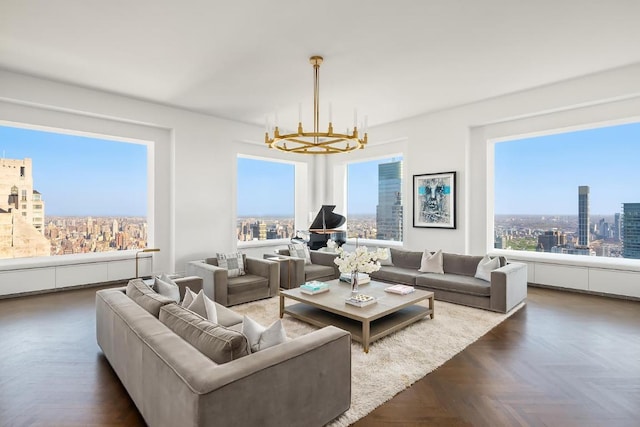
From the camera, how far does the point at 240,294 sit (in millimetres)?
4719

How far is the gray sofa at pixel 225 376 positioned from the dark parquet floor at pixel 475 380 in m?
0.40

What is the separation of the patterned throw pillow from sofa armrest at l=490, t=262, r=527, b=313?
12.4ft

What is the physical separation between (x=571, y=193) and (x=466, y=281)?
2818mm

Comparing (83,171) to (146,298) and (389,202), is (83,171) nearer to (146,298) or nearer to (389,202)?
(146,298)

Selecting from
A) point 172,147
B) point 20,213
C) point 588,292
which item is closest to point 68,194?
point 20,213

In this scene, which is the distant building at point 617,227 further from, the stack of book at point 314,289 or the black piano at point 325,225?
the stack of book at point 314,289

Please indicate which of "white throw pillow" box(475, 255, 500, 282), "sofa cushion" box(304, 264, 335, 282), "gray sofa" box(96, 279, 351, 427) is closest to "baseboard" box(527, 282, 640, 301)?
"white throw pillow" box(475, 255, 500, 282)

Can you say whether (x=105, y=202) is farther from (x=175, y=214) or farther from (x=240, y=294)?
(x=240, y=294)

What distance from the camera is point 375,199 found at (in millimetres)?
8195

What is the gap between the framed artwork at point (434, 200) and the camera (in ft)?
20.9

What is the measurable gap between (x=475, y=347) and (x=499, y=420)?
1206mm

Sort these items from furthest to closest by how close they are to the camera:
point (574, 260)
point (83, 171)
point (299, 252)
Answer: point (299, 252) → point (83, 171) → point (574, 260)

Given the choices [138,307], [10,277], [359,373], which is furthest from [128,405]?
[10,277]

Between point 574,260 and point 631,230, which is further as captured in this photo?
point 574,260
